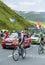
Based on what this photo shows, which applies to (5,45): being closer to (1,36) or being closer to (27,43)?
(27,43)

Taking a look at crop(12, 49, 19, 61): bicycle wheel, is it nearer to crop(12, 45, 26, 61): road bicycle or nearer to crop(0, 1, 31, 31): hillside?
crop(12, 45, 26, 61): road bicycle

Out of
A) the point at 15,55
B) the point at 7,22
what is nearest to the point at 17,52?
the point at 15,55

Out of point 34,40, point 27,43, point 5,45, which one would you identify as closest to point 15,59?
point 5,45

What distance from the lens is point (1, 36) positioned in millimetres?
48250

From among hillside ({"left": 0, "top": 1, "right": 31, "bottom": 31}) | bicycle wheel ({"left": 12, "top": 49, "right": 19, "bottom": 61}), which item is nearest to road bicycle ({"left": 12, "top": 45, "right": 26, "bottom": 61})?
bicycle wheel ({"left": 12, "top": 49, "right": 19, "bottom": 61})

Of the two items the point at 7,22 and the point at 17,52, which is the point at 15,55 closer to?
the point at 17,52

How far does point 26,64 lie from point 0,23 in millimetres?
52234

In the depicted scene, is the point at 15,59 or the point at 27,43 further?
the point at 27,43

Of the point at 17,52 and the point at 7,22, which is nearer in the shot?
the point at 17,52

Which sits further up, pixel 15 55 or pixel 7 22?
pixel 15 55

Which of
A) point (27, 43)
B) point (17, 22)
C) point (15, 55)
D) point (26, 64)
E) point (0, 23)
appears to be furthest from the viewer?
point (17, 22)

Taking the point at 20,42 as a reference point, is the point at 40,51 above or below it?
below

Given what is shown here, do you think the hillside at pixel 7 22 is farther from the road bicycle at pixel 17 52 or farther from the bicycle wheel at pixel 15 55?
the bicycle wheel at pixel 15 55

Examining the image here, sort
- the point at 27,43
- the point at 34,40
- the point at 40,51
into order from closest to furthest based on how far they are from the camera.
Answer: the point at 40,51 < the point at 27,43 < the point at 34,40
